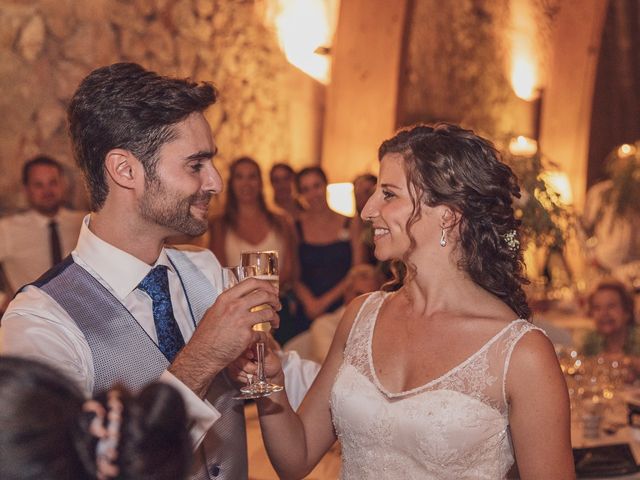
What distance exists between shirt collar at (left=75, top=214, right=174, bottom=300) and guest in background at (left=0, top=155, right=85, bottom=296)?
2.86 meters

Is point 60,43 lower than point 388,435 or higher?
higher

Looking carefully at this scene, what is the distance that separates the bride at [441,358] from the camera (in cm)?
192

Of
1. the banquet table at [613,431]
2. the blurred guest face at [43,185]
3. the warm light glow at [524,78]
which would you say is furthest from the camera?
the warm light glow at [524,78]

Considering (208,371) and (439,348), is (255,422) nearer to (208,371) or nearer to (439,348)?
(439,348)

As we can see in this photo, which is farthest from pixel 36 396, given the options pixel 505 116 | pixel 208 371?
pixel 505 116

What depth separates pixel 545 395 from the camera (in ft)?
6.06

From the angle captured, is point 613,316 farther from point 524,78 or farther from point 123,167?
point 524,78

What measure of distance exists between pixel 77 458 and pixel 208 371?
0.75m

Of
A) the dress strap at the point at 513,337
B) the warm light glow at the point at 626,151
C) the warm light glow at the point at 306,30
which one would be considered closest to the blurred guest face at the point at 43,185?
the warm light glow at the point at 306,30

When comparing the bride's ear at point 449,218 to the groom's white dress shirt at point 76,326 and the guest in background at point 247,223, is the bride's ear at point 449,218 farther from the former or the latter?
the guest in background at point 247,223

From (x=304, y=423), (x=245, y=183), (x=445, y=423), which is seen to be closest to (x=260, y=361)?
(x=304, y=423)

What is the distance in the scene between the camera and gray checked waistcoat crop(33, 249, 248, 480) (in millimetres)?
1827

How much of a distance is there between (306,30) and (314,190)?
2.04 meters

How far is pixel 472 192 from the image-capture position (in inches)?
80.2
